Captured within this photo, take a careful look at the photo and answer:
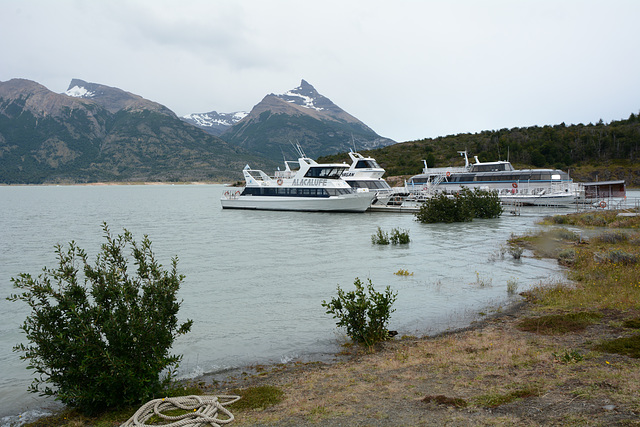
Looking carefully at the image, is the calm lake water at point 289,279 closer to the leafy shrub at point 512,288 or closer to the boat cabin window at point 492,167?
the leafy shrub at point 512,288

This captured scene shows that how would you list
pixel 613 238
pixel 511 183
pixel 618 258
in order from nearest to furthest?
1. pixel 618 258
2. pixel 613 238
3. pixel 511 183

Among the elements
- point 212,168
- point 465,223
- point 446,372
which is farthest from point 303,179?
point 212,168

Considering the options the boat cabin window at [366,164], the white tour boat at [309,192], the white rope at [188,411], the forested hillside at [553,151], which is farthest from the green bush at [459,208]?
the forested hillside at [553,151]

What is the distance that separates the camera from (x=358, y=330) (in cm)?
898

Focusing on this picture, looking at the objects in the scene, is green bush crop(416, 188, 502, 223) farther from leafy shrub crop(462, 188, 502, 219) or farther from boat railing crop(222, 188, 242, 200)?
boat railing crop(222, 188, 242, 200)

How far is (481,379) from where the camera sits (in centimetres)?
604

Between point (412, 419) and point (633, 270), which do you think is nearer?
point (412, 419)

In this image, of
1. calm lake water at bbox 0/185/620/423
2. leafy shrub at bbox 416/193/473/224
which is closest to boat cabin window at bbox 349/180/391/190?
leafy shrub at bbox 416/193/473/224

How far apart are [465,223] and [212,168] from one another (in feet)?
576

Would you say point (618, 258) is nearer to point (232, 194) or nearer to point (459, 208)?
point (459, 208)

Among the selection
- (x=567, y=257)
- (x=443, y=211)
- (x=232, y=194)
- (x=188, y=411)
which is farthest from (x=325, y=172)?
(x=188, y=411)

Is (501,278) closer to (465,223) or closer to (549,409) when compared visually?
(549,409)

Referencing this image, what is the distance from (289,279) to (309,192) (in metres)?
30.4

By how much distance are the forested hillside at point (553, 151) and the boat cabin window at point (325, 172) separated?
35.2 m
